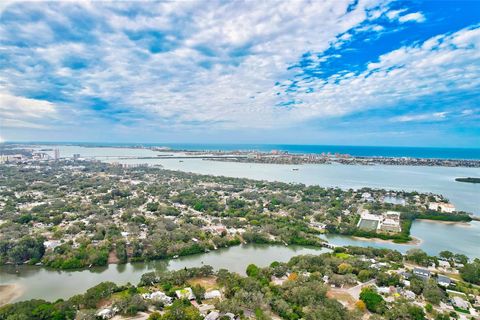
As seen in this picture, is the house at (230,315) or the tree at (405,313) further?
the tree at (405,313)

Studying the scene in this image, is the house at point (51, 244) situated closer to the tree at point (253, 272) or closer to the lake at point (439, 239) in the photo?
the tree at point (253, 272)

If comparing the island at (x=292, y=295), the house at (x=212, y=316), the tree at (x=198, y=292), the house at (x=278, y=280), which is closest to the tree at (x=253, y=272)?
the island at (x=292, y=295)

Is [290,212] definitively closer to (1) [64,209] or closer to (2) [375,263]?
(2) [375,263]

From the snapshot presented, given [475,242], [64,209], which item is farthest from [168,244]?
[475,242]

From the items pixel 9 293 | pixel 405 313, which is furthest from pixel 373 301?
pixel 9 293

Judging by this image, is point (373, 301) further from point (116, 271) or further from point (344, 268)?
point (116, 271)

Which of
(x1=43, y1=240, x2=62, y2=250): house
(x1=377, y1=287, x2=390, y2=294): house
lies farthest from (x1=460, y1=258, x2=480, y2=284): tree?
(x1=43, y1=240, x2=62, y2=250): house

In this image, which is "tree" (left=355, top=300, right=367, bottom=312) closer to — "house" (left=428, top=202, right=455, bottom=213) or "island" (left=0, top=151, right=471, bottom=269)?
"island" (left=0, top=151, right=471, bottom=269)
